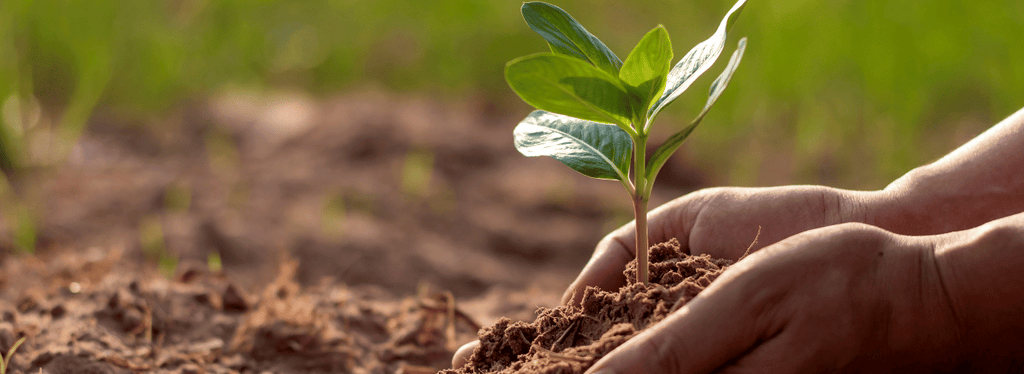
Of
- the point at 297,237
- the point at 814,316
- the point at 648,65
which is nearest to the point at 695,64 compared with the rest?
the point at 648,65

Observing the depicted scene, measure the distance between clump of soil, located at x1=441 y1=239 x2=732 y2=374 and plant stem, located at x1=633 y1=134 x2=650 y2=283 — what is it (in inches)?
1.2

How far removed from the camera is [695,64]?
3.36 feet

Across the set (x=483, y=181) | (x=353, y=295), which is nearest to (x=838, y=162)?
(x=483, y=181)

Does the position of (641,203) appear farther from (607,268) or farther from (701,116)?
(607,268)

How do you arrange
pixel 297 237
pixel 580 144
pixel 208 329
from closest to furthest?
pixel 580 144, pixel 208 329, pixel 297 237

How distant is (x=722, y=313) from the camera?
2.87ft

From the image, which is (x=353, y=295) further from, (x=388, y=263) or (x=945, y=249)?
(x=945, y=249)

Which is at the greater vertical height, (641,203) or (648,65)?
(648,65)

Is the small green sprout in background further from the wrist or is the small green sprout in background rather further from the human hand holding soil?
the wrist

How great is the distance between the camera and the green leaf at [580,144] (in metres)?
1.04

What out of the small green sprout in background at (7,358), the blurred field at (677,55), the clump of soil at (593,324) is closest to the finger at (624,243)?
the clump of soil at (593,324)

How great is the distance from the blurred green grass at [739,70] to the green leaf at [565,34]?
2.22m

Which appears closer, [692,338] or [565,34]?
[692,338]

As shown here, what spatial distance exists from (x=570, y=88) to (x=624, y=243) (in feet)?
1.79
